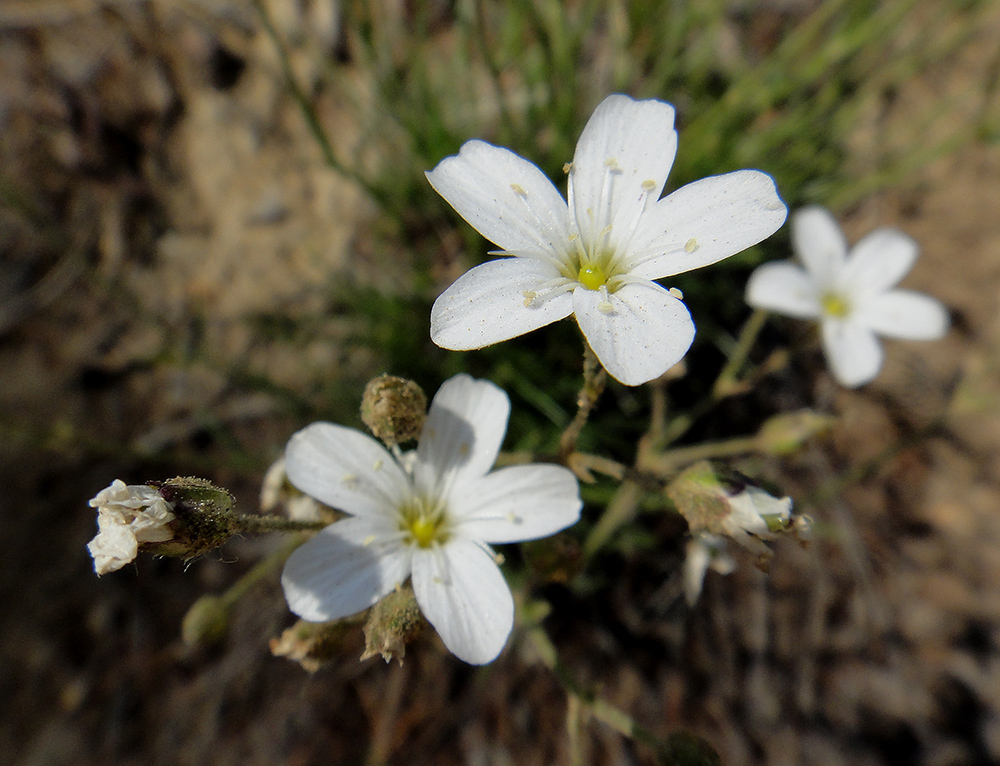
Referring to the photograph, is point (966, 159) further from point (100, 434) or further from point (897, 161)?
point (100, 434)

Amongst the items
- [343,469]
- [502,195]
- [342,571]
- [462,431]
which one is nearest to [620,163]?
[502,195]

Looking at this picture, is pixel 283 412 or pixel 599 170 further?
pixel 283 412

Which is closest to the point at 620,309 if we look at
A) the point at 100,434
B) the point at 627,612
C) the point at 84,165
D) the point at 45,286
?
the point at 627,612

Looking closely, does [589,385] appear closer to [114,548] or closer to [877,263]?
[114,548]

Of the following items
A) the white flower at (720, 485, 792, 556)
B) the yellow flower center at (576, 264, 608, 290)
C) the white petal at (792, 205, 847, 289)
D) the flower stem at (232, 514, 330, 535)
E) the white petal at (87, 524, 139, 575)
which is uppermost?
the white petal at (87, 524, 139, 575)

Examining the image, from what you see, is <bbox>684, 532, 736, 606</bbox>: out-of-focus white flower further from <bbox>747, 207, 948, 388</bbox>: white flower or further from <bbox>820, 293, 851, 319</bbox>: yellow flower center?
<bbox>820, 293, 851, 319</bbox>: yellow flower center

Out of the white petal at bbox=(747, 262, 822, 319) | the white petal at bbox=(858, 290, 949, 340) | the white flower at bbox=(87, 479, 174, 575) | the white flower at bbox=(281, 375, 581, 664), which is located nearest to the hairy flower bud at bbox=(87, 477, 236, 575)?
the white flower at bbox=(87, 479, 174, 575)
